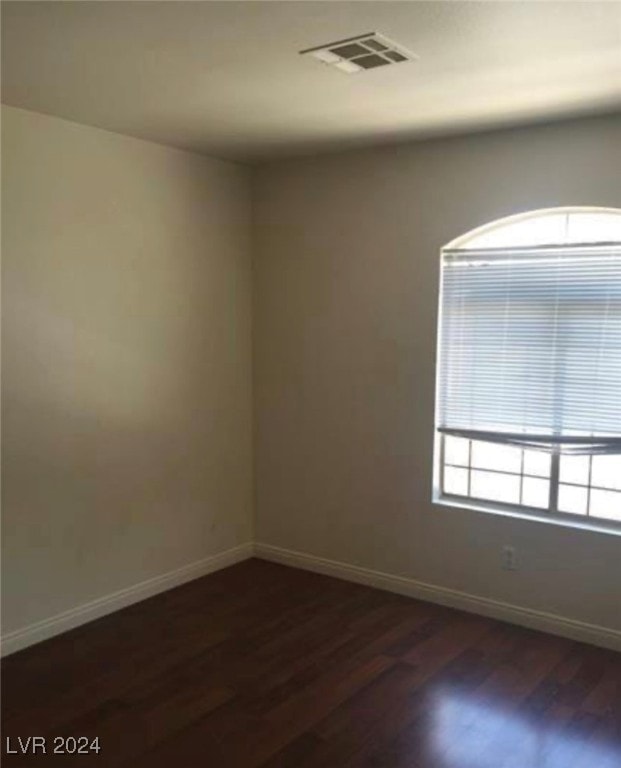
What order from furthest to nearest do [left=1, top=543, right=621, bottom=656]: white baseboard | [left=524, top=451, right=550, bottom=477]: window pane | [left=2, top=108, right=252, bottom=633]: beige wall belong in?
1. [left=524, top=451, right=550, bottom=477]: window pane
2. [left=1, top=543, right=621, bottom=656]: white baseboard
3. [left=2, top=108, right=252, bottom=633]: beige wall

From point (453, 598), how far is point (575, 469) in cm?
107

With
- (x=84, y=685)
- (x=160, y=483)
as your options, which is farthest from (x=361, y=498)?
(x=84, y=685)

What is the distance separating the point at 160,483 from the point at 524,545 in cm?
217

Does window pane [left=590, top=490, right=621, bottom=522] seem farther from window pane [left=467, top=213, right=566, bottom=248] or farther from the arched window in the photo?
window pane [left=467, top=213, right=566, bottom=248]

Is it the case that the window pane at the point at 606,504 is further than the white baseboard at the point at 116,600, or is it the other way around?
the window pane at the point at 606,504

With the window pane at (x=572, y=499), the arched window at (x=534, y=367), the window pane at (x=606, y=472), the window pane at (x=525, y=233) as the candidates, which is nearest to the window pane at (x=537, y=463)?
the arched window at (x=534, y=367)

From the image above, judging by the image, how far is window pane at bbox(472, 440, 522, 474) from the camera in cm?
399

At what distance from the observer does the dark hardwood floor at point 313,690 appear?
2771 millimetres

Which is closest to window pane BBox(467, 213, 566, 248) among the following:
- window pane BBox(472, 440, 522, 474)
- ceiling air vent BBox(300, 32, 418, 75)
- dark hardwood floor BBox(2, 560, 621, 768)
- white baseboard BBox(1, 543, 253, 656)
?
window pane BBox(472, 440, 522, 474)

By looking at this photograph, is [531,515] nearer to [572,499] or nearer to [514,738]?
[572,499]

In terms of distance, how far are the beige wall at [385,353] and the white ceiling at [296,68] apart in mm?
276

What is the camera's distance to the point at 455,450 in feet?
13.8

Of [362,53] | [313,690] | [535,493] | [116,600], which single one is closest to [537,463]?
[535,493]

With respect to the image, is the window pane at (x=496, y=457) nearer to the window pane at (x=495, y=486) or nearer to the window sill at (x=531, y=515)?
the window pane at (x=495, y=486)
